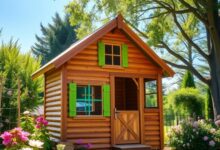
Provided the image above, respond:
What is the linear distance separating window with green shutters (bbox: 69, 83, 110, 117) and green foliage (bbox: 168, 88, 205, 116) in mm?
10918

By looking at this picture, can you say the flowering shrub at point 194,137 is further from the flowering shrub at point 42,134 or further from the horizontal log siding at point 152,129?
the flowering shrub at point 42,134

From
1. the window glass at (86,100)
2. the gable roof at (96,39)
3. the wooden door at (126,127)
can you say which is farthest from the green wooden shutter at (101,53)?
the wooden door at (126,127)

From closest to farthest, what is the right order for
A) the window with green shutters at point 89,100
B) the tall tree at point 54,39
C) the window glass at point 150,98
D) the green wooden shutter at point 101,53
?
the window with green shutters at point 89,100 < the green wooden shutter at point 101,53 < the window glass at point 150,98 < the tall tree at point 54,39

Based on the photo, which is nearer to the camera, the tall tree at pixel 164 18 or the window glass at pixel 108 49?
the window glass at pixel 108 49

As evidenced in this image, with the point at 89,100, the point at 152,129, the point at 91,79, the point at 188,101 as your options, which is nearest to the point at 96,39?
the point at 91,79

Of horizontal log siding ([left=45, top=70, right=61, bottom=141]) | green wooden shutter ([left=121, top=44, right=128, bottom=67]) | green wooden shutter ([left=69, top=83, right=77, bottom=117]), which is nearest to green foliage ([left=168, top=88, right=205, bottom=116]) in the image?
green wooden shutter ([left=121, top=44, right=128, bottom=67])

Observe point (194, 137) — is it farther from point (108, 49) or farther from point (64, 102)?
point (64, 102)

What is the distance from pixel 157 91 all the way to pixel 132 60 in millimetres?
1688

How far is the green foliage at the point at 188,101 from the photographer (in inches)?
894

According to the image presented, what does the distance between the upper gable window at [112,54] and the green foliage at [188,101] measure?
33.8ft

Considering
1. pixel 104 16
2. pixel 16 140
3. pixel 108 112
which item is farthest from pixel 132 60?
pixel 104 16

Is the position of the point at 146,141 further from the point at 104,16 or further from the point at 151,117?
the point at 104,16

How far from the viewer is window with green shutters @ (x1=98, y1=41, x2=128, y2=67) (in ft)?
43.8

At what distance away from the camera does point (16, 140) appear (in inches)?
264
